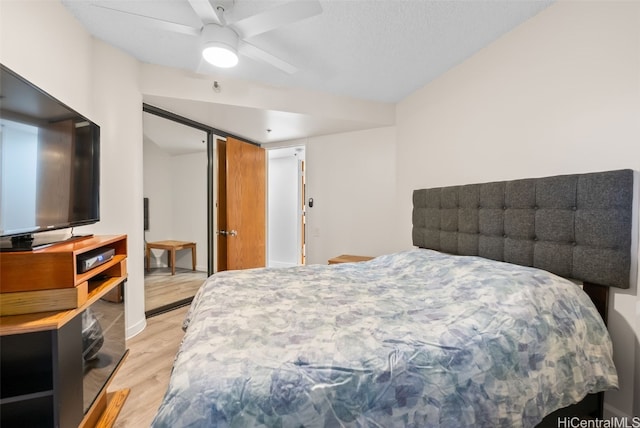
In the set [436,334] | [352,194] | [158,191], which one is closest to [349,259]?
[352,194]

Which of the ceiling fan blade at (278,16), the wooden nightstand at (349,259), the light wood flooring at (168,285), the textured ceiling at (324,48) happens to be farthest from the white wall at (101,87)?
the wooden nightstand at (349,259)

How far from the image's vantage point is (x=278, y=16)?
1.45m

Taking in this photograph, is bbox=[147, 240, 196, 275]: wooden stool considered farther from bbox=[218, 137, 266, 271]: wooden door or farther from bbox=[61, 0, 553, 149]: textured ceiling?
bbox=[61, 0, 553, 149]: textured ceiling

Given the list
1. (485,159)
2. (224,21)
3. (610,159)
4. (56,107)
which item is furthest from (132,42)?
(610,159)

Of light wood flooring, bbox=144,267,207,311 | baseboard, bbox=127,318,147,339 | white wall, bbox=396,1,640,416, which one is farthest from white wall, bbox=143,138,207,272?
white wall, bbox=396,1,640,416

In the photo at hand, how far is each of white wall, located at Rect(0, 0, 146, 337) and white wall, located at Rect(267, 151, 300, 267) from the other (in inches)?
116

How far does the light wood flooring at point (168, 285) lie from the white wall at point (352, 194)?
173 centimetres

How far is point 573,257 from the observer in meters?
1.49

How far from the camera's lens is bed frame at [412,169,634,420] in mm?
1339

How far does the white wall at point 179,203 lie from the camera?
4121mm

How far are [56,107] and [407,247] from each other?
9.70ft

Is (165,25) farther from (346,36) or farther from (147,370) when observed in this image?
(147,370)

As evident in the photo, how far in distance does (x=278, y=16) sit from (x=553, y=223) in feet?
6.45

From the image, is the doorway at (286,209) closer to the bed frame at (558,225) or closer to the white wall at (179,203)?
the white wall at (179,203)
